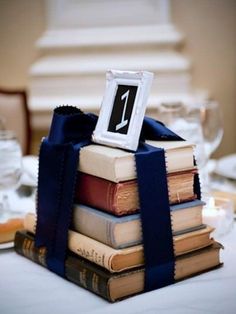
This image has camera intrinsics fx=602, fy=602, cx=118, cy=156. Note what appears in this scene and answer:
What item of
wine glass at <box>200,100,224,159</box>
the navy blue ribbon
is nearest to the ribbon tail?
the navy blue ribbon

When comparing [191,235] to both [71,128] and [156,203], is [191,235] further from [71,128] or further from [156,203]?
[71,128]

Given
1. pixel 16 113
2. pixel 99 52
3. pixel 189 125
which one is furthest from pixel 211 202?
pixel 99 52

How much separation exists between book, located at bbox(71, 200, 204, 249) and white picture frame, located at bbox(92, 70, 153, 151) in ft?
0.33

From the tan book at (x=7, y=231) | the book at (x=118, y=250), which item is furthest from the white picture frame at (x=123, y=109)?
the tan book at (x=7, y=231)

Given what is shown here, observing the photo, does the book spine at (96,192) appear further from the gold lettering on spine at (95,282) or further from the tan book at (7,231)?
the tan book at (7,231)

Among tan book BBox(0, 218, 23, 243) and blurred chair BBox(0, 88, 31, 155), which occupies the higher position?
blurred chair BBox(0, 88, 31, 155)

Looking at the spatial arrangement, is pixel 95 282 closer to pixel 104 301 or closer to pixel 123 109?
pixel 104 301

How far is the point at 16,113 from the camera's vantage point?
2250 mm

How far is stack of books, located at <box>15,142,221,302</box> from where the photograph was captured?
0.82m

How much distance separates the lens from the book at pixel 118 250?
Result: 0.81 metres

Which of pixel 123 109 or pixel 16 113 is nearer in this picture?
pixel 123 109

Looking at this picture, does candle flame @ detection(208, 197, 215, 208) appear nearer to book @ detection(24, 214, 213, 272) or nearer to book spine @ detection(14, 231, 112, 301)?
book @ detection(24, 214, 213, 272)

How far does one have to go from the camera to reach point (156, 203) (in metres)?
0.85

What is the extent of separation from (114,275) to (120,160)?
155mm
